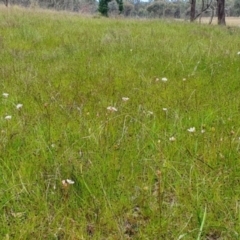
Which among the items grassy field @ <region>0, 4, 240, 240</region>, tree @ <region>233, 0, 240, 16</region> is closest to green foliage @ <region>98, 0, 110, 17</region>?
grassy field @ <region>0, 4, 240, 240</region>

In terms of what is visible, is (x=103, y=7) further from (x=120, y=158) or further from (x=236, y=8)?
(x=236, y=8)

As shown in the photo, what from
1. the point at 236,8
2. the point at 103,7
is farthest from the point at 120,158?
the point at 236,8

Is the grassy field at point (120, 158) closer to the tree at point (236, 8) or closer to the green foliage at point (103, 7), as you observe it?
the green foliage at point (103, 7)

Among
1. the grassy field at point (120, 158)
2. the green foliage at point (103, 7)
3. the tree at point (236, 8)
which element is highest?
the tree at point (236, 8)

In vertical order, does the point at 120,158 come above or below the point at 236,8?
below

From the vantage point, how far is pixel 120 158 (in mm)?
1783

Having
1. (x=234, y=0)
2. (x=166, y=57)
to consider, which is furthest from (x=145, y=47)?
(x=234, y=0)

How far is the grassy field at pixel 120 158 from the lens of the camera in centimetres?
135

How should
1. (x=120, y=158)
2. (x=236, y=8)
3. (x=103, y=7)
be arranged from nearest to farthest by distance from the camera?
1. (x=120, y=158)
2. (x=103, y=7)
3. (x=236, y=8)

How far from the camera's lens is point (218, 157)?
1.78 meters

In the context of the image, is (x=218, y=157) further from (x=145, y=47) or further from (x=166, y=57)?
(x=145, y=47)

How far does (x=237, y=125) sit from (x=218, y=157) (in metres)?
0.52

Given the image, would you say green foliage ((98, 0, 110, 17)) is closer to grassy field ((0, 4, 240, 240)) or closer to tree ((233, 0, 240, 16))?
grassy field ((0, 4, 240, 240))

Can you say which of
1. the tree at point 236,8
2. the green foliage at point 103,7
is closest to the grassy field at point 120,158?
the green foliage at point 103,7
